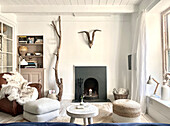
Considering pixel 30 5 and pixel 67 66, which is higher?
pixel 30 5

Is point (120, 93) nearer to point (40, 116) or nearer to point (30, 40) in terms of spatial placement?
point (40, 116)

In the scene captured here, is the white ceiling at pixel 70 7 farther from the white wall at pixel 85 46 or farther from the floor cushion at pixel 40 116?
the floor cushion at pixel 40 116

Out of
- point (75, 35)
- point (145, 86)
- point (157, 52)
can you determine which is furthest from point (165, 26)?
point (75, 35)

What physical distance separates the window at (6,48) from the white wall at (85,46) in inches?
17.5

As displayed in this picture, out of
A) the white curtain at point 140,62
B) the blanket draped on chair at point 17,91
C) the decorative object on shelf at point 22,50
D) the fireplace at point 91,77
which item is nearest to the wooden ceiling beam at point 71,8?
the white curtain at point 140,62

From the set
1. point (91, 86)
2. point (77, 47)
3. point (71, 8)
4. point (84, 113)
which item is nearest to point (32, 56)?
point (77, 47)

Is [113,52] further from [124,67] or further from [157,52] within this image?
[157,52]

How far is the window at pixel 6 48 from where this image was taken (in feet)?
11.5

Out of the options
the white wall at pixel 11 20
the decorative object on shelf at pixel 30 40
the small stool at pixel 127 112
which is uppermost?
the white wall at pixel 11 20

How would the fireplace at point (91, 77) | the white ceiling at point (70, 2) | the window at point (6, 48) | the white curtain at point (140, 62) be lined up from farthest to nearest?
the fireplace at point (91, 77) < the window at point (6, 48) < the white ceiling at point (70, 2) < the white curtain at point (140, 62)

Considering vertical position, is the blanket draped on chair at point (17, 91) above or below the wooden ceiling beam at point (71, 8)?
below

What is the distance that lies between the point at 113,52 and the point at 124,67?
0.58m

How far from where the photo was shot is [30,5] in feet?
11.3

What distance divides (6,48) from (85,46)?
2292 millimetres
